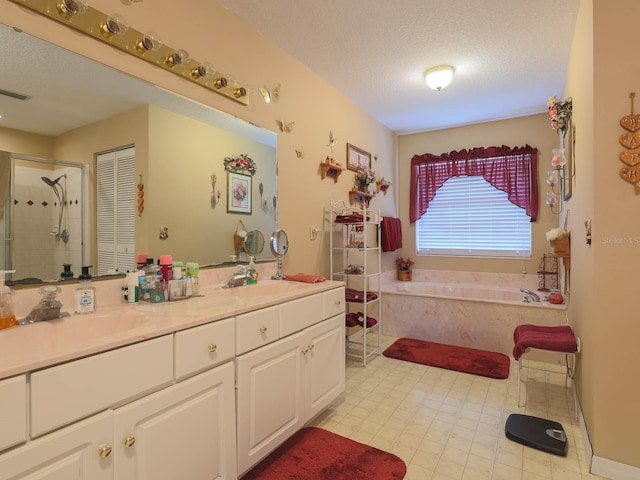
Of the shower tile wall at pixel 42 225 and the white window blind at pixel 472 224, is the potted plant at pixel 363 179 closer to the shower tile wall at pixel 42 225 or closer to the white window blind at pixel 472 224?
the white window blind at pixel 472 224

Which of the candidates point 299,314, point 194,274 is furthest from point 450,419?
point 194,274

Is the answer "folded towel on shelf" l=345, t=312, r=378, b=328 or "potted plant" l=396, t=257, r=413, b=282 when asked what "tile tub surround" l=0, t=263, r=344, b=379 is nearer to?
"folded towel on shelf" l=345, t=312, r=378, b=328

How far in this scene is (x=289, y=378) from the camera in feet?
5.79

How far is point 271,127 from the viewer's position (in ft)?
8.05

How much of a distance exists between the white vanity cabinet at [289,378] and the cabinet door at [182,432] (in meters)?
0.09

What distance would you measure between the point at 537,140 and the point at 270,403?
4106mm

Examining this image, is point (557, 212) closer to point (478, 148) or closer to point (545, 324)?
point (478, 148)

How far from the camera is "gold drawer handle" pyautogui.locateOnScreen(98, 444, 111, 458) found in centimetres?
100

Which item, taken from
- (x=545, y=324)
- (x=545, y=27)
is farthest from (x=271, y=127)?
(x=545, y=324)

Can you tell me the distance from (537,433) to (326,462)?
1.22 meters

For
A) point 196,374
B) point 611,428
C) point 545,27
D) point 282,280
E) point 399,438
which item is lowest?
point 399,438

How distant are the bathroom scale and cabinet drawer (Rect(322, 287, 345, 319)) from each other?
1.19 meters

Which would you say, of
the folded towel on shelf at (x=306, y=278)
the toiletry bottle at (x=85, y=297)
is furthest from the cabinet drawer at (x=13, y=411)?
the folded towel on shelf at (x=306, y=278)

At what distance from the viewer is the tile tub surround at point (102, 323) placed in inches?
36.5
